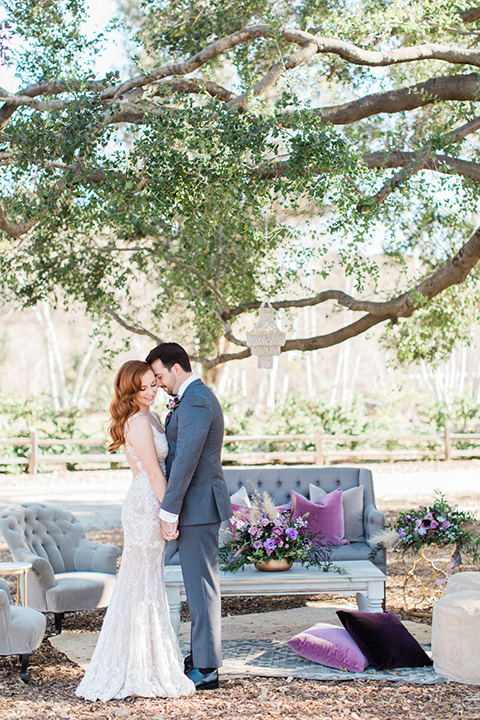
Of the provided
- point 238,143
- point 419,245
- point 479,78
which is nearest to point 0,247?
point 238,143

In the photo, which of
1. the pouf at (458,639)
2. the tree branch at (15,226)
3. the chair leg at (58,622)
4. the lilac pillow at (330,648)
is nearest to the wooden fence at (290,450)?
the tree branch at (15,226)

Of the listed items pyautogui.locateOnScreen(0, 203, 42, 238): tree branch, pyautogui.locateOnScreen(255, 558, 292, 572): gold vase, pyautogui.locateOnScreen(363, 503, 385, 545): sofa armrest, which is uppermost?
pyautogui.locateOnScreen(0, 203, 42, 238): tree branch

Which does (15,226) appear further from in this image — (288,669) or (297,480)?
(288,669)

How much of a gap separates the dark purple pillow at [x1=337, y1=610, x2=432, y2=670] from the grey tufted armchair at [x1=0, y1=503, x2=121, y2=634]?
190 cm

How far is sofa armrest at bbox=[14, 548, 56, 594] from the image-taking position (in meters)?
5.34

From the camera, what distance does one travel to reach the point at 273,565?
5.44 m

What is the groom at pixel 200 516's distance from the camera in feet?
13.8

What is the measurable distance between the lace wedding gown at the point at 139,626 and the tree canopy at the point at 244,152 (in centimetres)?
254

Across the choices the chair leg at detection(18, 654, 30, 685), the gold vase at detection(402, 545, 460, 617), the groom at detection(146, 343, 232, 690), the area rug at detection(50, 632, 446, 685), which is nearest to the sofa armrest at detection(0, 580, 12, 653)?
the chair leg at detection(18, 654, 30, 685)

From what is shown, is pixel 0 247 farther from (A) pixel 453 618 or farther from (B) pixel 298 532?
(A) pixel 453 618

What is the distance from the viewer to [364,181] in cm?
618

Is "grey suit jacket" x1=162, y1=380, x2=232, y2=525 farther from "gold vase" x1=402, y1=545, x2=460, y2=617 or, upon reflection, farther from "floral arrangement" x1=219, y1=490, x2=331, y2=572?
"gold vase" x1=402, y1=545, x2=460, y2=617

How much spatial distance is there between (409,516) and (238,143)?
318 centimetres

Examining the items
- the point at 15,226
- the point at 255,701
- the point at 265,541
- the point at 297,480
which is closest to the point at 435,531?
the point at 265,541
